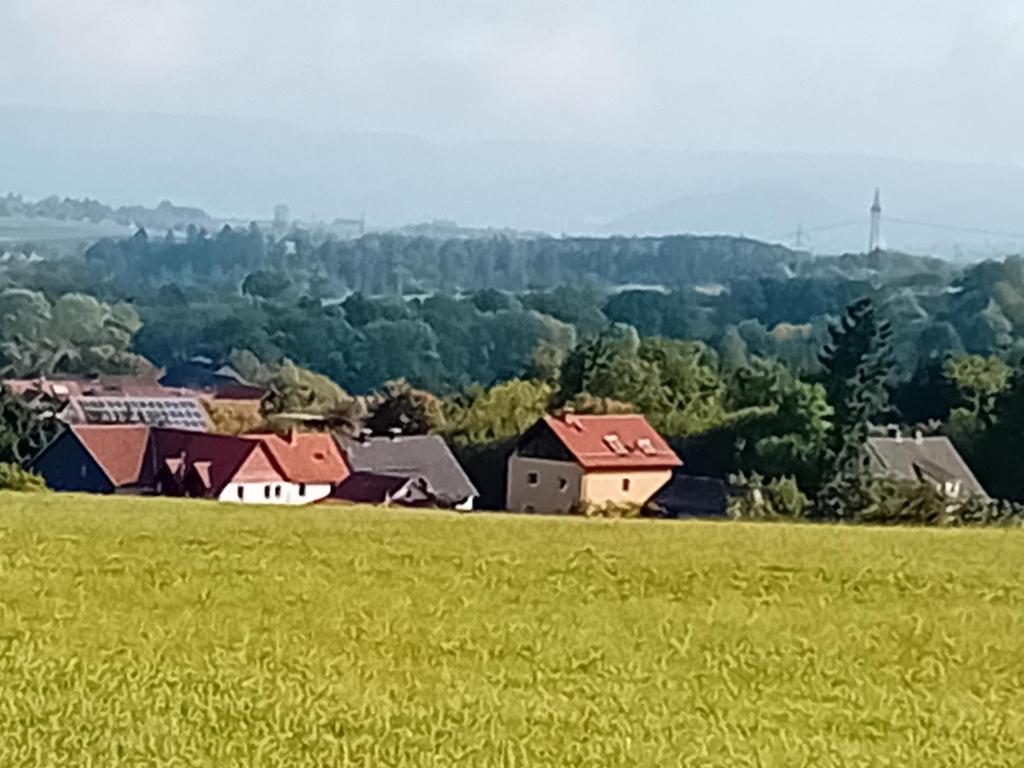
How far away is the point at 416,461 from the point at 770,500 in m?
7.74

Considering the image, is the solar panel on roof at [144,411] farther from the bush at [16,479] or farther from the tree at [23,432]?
the bush at [16,479]

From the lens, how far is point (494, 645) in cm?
870

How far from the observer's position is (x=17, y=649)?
27.0 ft

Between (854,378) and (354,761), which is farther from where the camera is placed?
(854,378)

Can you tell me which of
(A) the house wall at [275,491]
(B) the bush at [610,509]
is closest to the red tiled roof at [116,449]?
(A) the house wall at [275,491]

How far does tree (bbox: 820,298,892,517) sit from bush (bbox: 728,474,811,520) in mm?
638

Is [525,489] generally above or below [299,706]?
below

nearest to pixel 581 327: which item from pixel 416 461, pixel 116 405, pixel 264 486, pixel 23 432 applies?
pixel 116 405

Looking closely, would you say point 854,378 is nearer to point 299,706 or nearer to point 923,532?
A: point 923,532

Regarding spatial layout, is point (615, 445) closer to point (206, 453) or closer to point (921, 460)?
point (921, 460)

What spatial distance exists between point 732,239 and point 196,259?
1653 inches

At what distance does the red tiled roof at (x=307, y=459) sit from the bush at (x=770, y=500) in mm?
7349

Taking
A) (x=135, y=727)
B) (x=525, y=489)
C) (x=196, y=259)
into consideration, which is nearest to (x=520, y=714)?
(x=135, y=727)

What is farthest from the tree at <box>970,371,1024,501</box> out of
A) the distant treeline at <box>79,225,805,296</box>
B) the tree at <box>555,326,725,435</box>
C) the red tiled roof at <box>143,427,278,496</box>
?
the distant treeline at <box>79,225,805,296</box>
